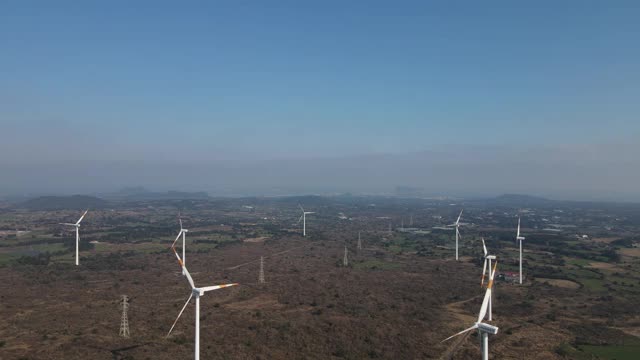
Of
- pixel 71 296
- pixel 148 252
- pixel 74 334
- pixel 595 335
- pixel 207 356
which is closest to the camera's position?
pixel 207 356

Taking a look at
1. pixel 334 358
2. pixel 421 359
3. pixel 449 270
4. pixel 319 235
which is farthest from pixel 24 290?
pixel 319 235

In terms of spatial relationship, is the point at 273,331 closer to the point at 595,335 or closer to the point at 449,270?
the point at 595,335

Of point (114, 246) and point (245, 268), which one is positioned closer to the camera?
point (245, 268)

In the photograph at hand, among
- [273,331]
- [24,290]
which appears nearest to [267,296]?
[273,331]

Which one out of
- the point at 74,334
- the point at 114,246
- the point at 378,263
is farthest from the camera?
the point at 114,246

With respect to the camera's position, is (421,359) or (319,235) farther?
(319,235)

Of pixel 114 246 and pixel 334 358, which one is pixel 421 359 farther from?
pixel 114 246

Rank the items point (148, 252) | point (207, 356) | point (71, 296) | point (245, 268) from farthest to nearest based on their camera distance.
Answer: point (148, 252), point (245, 268), point (71, 296), point (207, 356)

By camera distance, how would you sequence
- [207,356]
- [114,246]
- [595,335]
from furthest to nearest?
[114,246] → [595,335] → [207,356]
